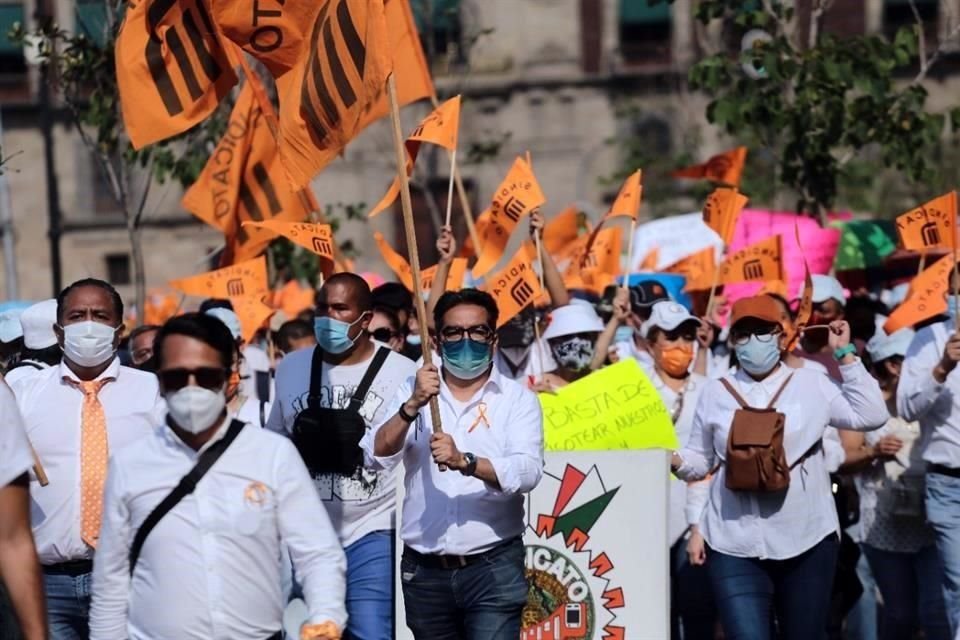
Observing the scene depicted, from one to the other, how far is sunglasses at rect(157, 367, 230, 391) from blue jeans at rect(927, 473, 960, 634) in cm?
448

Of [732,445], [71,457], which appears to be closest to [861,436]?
[732,445]

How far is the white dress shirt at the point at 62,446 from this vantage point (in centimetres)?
726

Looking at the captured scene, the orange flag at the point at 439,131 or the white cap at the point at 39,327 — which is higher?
the orange flag at the point at 439,131

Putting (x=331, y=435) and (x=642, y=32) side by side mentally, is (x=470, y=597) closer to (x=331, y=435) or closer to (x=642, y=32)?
(x=331, y=435)

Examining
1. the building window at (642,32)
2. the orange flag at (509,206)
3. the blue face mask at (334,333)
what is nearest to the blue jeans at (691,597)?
the orange flag at (509,206)

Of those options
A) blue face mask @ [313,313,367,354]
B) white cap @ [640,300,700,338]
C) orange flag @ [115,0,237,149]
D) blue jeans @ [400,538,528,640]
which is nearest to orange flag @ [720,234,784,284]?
white cap @ [640,300,700,338]

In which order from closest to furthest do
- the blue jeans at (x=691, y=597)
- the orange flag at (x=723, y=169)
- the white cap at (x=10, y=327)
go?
the white cap at (x=10, y=327) → the blue jeans at (x=691, y=597) → the orange flag at (x=723, y=169)

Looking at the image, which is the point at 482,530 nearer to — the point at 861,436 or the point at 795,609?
the point at 795,609

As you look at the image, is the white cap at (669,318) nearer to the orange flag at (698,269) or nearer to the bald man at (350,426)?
the bald man at (350,426)

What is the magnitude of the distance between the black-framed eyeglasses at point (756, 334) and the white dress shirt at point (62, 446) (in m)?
2.40

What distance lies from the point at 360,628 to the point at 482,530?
0.96 metres

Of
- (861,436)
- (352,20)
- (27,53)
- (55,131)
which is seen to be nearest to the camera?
(352,20)

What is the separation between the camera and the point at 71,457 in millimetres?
7258

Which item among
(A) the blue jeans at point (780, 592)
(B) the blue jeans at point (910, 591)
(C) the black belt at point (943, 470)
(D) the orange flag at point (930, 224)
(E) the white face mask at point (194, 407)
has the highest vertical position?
(D) the orange flag at point (930, 224)
